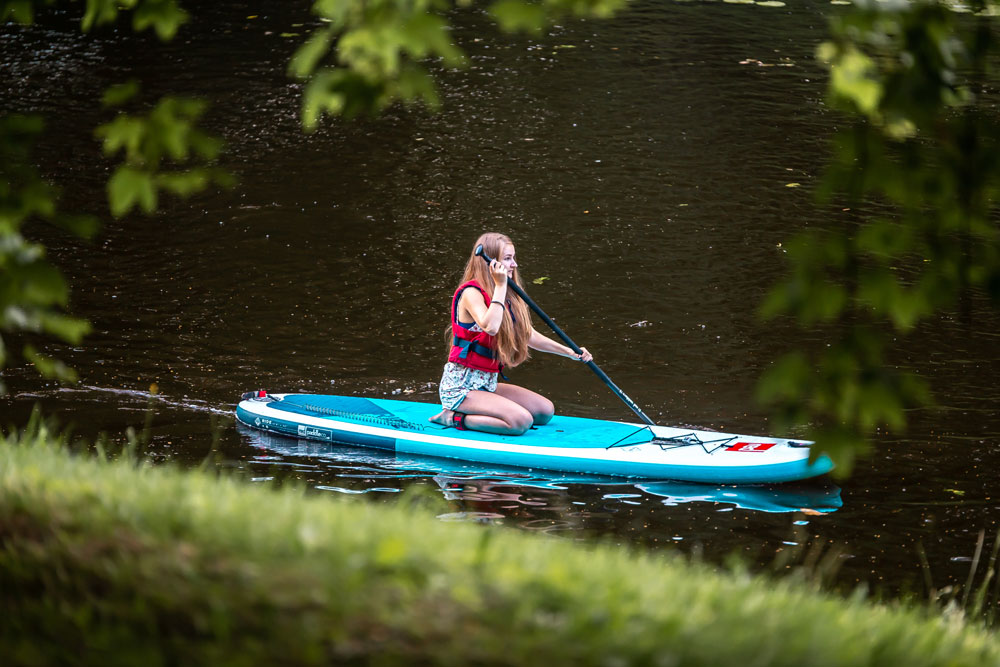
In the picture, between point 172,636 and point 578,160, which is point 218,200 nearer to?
point 578,160

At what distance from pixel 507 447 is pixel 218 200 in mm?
7274

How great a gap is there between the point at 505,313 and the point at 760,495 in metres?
2.02

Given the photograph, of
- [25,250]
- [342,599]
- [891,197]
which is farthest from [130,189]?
[891,197]

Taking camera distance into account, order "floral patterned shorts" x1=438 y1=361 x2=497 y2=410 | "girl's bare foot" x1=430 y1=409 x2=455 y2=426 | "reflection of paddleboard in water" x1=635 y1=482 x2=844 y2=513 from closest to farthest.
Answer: "reflection of paddleboard in water" x1=635 y1=482 x2=844 y2=513 < "floral patterned shorts" x1=438 y1=361 x2=497 y2=410 < "girl's bare foot" x1=430 y1=409 x2=455 y2=426

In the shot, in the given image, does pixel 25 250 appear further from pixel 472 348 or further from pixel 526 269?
pixel 526 269

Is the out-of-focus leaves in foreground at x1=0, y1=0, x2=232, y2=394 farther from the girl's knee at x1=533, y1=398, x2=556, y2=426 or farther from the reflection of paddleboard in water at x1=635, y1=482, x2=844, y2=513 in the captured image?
the girl's knee at x1=533, y1=398, x2=556, y2=426

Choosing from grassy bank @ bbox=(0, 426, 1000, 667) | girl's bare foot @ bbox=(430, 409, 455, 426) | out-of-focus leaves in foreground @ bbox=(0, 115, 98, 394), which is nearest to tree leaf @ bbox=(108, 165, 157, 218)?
out-of-focus leaves in foreground @ bbox=(0, 115, 98, 394)

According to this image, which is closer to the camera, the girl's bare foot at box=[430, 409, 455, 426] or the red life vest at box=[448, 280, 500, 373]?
the red life vest at box=[448, 280, 500, 373]

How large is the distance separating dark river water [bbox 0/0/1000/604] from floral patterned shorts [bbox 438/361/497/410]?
48 cm

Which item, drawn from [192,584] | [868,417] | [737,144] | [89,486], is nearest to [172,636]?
[192,584]

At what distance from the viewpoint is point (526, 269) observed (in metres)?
11.4

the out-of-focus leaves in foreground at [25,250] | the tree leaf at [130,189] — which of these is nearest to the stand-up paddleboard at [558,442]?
the out-of-focus leaves in foreground at [25,250]

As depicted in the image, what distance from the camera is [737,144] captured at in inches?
591

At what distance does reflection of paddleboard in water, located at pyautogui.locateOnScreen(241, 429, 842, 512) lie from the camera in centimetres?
702
